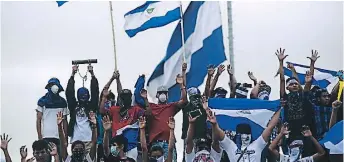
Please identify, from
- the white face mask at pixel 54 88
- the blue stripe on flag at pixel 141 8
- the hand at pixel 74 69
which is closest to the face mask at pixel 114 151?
the white face mask at pixel 54 88

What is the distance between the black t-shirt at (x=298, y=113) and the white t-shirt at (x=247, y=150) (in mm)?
643

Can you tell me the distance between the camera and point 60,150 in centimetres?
1262

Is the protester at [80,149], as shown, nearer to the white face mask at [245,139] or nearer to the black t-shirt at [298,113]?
the white face mask at [245,139]

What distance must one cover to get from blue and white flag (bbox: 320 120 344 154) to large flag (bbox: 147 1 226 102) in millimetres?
4231

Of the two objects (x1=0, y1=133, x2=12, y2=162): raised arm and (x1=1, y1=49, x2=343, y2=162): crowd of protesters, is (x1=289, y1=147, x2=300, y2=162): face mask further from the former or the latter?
(x1=0, y1=133, x2=12, y2=162): raised arm

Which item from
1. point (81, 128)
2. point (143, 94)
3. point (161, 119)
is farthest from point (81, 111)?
point (161, 119)

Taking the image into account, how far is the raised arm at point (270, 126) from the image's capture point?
37.3 feet

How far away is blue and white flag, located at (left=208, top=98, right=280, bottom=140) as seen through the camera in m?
12.3

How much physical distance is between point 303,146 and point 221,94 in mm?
1837

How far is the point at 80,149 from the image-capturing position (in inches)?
471

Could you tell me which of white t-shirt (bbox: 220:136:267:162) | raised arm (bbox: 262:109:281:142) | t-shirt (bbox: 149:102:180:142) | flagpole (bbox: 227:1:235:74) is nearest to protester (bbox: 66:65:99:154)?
t-shirt (bbox: 149:102:180:142)

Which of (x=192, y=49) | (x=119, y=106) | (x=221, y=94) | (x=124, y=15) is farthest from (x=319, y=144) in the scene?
(x=124, y=15)

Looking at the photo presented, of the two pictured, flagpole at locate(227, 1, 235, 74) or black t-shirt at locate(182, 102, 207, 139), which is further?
flagpole at locate(227, 1, 235, 74)

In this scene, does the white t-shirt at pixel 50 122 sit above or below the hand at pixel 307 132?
above
